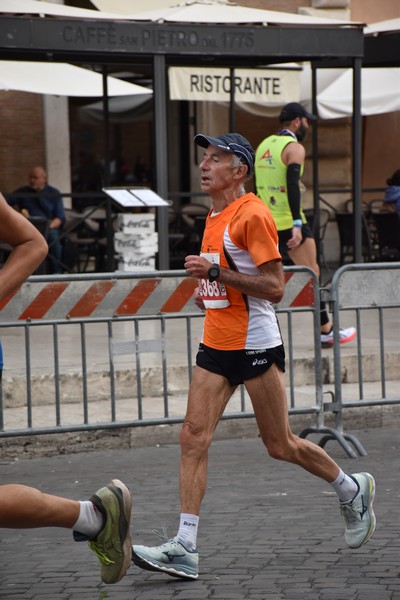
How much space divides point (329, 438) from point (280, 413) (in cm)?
271

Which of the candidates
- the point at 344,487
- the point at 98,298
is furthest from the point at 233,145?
the point at 98,298

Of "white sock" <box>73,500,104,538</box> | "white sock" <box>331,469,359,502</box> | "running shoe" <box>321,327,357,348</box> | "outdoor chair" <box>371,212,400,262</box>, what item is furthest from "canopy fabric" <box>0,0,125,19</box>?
"white sock" <box>73,500,104,538</box>

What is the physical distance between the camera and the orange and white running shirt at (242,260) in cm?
589

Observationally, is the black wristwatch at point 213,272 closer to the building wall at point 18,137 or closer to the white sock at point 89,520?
the white sock at point 89,520

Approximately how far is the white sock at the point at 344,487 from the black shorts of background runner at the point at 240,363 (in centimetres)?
68

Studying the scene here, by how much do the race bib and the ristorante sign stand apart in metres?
8.74

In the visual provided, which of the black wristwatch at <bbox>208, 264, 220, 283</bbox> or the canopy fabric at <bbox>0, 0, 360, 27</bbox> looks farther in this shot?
the canopy fabric at <bbox>0, 0, 360, 27</bbox>

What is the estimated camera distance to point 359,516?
6.18 metres

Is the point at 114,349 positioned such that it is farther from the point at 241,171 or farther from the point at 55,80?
the point at 55,80

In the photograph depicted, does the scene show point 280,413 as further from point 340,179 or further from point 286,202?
point 340,179

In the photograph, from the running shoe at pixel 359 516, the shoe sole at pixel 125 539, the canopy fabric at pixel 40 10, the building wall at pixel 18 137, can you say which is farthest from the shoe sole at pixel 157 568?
the building wall at pixel 18 137

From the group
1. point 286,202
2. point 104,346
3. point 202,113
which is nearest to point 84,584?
point 104,346

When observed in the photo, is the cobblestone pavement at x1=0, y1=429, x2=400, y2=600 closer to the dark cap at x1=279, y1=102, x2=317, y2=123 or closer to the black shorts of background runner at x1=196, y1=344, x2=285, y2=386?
the black shorts of background runner at x1=196, y1=344, x2=285, y2=386

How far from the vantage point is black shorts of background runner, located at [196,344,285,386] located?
598 cm
